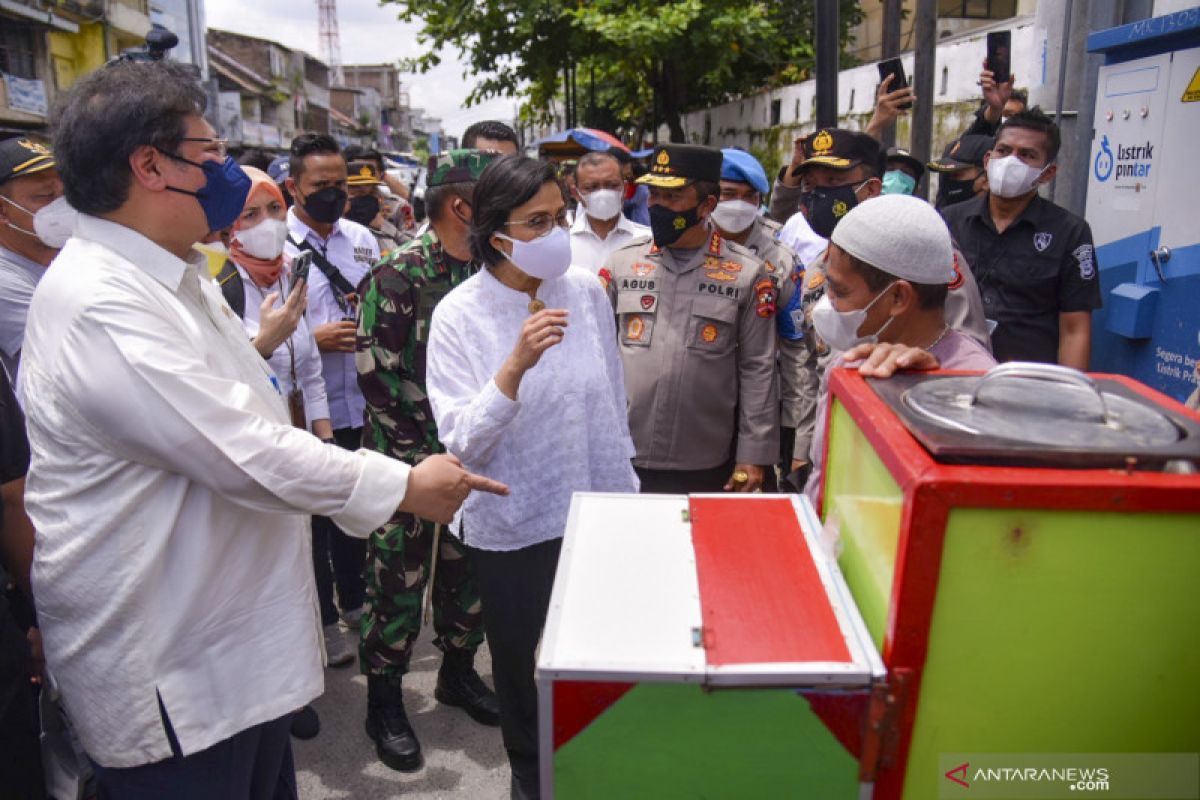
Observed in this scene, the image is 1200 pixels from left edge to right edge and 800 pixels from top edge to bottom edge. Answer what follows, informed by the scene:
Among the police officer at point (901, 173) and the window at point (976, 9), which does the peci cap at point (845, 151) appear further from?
the window at point (976, 9)

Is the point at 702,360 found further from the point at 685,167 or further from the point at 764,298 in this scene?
the point at 685,167

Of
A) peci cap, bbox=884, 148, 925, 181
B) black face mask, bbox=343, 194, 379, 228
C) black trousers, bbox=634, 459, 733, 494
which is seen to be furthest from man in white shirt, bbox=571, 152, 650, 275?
black trousers, bbox=634, 459, 733, 494

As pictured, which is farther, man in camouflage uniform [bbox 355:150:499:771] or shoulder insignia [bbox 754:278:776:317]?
shoulder insignia [bbox 754:278:776:317]

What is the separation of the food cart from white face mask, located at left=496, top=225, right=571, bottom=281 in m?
Result: 1.16

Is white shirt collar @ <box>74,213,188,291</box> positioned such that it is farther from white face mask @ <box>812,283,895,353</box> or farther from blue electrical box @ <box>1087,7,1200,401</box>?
blue electrical box @ <box>1087,7,1200,401</box>

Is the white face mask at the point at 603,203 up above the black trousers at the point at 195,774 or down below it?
above

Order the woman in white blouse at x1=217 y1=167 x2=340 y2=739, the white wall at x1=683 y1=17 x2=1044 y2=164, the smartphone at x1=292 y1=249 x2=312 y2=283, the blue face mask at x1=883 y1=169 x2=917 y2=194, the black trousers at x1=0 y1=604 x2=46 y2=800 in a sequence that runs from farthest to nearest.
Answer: the white wall at x1=683 y1=17 x2=1044 y2=164 < the blue face mask at x1=883 y1=169 x2=917 y2=194 < the smartphone at x1=292 y1=249 x2=312 y2=283 < the woman in white blouse at x1=217 y1=167 x2=340 y2=739 < the black trousers at x1=0 y1=604 x2=46 y2=800

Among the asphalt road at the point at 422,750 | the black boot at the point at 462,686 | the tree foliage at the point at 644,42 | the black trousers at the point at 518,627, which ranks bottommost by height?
the asphalt road at the point at 422,750

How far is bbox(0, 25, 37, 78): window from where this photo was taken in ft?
62.2

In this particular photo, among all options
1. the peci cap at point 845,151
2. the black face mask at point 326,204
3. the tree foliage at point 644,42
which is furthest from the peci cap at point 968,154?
the tree foliage at point 644,42

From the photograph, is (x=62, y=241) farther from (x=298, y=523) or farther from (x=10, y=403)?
(x=298, y=523)

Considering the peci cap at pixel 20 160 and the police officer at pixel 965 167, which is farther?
the police officer at pixel 965 167

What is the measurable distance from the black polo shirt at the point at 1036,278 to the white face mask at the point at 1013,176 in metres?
0.08

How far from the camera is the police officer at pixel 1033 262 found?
127 inches
